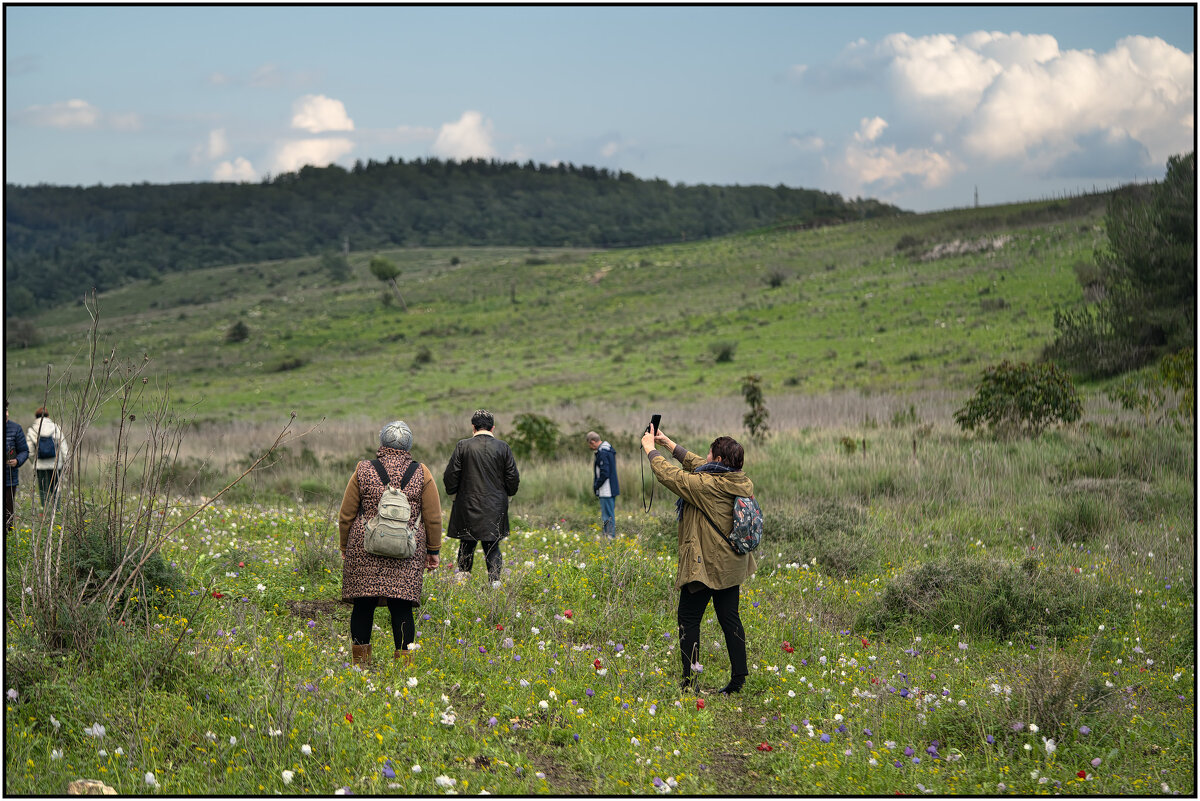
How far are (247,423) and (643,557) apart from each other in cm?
2475

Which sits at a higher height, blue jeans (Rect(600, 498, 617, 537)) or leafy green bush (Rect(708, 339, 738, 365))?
leafy green bush (Rect(708, 339, 738, 365))

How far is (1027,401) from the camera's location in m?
16.1

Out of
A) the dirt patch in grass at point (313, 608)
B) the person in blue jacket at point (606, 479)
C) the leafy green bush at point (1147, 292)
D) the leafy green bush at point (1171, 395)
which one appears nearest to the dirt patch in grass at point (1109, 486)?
the leafy green bush at point (1171, 395)

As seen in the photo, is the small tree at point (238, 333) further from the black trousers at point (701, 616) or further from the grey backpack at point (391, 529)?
the black trousers at point (701, 616)

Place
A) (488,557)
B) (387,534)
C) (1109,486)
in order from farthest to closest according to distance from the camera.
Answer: (1109,486), (488,557), (387,534)

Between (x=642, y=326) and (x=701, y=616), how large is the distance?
43504mm

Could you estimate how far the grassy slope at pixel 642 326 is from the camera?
32.3m

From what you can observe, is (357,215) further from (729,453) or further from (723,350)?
(729,453)

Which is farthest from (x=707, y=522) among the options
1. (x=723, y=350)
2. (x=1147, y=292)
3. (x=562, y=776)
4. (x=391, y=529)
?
(x=723, y=350)

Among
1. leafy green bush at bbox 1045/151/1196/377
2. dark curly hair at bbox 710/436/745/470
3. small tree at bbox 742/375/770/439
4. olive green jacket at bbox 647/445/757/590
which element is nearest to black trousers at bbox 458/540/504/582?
olive green jacket at bbox 647/445/757/590

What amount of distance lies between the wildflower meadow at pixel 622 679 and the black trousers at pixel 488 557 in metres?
0.16

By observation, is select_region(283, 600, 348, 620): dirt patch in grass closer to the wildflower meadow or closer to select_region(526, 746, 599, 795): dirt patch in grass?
the wildflower meadow

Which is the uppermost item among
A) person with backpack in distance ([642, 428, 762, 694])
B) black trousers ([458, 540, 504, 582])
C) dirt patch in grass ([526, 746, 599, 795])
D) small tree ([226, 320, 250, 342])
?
small tree ([226, 320, 250, 342])

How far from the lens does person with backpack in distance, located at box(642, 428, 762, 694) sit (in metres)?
5.57
